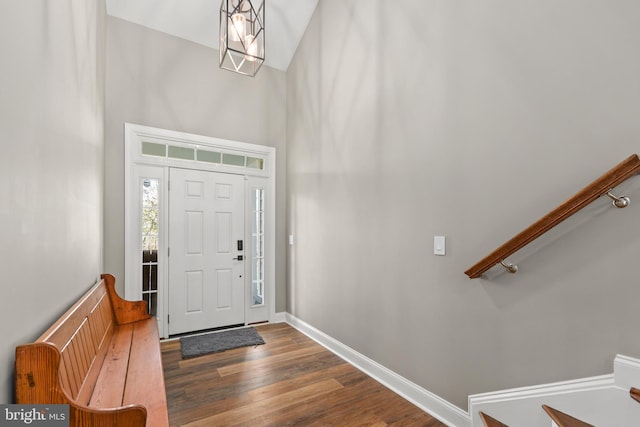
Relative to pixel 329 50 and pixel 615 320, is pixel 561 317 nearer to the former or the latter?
pixel 615 320

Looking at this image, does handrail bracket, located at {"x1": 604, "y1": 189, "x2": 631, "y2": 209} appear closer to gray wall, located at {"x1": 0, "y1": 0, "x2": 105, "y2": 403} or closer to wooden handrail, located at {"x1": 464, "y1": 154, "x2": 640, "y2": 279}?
wooden handrail, located at {"x1": 464, "y1": 154, "x2": 640, "y2": 279}

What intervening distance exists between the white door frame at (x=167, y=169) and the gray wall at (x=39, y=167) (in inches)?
65.4

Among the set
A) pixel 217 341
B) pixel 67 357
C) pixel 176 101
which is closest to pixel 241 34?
pixel 176 101

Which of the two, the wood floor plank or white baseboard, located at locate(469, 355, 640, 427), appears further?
the wood floor plank

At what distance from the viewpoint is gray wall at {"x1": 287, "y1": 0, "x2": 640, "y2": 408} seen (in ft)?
4.82

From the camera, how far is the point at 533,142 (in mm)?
1719

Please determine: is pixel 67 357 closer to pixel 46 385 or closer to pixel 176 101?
pixel 46 385

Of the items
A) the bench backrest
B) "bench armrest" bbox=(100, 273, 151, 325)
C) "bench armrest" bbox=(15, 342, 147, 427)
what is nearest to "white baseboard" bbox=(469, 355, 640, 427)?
"bench armrest" bbox=(15, 342, 147, 427)

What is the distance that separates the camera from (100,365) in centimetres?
178

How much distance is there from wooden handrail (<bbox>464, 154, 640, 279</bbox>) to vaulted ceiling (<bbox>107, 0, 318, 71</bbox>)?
352cm

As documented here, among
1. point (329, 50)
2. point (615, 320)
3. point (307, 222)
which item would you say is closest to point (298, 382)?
point (307, 222)

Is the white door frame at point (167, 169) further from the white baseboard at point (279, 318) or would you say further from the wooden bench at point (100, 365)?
the wooden bench at point (100, 365)

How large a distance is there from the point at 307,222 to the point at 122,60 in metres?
2.70

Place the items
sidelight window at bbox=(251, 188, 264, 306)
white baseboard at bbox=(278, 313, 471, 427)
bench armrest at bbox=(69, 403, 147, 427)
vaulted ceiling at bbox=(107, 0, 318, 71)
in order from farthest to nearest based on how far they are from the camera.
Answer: sidelight window at bbox=(251, 188, 264, 306), vaulted ceiling at bbox=(107, 0, 318, 71), white baseboard at bbox=(278, 313, 471, 427), bench armrest at bbox=(69, 403, 147, 427)
